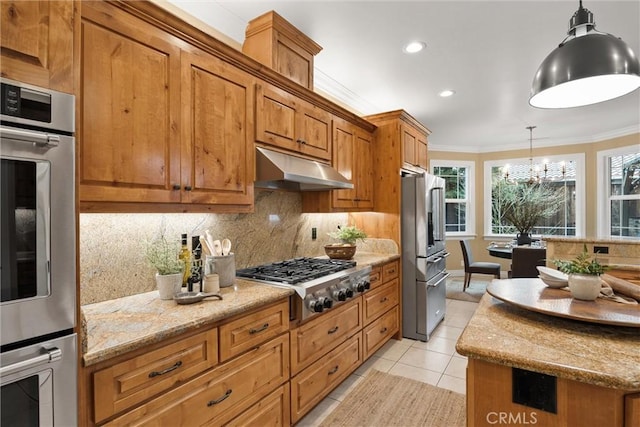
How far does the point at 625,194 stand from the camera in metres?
5.55

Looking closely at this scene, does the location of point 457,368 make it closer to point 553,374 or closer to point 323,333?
point 323,333

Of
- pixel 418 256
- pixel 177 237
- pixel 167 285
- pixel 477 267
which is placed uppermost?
pixel 177 237

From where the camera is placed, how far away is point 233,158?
2045 millimetres

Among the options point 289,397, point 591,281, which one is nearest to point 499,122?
point 591,281

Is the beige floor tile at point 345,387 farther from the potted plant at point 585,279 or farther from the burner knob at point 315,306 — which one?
the potted plant at point 585,279

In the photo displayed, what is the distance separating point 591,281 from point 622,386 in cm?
61

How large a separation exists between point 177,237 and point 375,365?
2.12m

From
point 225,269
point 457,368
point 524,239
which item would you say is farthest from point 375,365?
point 524,239

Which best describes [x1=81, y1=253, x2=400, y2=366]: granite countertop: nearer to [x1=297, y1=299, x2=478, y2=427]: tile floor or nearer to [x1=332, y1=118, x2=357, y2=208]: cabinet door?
[x1=297, y1=299, x2=478, y2=427]: tile floor

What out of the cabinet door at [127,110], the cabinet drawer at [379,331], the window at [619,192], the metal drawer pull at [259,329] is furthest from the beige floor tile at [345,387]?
the window at [619,192]

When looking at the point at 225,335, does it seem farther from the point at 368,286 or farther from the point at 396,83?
the point at 396,83

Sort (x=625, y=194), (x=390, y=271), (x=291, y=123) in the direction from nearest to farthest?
(x=291, y=123)
(x=390, y=271)
(x=625, y=194)

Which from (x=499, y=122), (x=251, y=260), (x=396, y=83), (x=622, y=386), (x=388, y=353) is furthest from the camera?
(x=499, y=122)

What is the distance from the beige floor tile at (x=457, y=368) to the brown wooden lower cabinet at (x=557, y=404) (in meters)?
1.93
